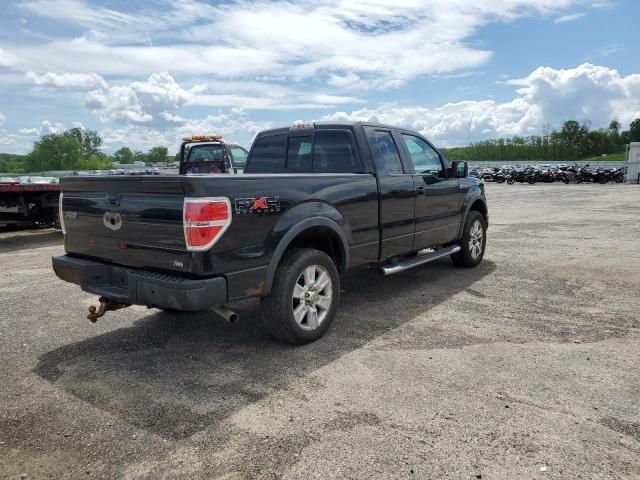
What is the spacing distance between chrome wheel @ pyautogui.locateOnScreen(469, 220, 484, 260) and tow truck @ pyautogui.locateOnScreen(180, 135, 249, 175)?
739cm

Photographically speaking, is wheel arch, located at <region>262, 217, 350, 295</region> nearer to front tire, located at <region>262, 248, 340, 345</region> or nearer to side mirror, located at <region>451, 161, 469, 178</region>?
front tire, located at <region>262, 248, 340, 345</region>

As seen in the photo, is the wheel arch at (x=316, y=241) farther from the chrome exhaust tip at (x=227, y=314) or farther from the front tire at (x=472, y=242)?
the front tire at (x=472, y=242)

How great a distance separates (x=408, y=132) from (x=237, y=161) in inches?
335

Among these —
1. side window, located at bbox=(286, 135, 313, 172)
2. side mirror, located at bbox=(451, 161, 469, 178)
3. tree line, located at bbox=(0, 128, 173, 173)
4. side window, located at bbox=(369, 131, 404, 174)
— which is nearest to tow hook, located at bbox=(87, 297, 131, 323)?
side window, located at bbox=(286, 135, 313, 172)

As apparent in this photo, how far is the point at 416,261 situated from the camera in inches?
227

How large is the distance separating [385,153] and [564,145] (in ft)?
410

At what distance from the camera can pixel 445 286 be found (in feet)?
20.9

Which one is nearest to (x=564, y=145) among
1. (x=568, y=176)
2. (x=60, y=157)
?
(x=568, y=176)

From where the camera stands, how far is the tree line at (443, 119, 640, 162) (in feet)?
A: 384

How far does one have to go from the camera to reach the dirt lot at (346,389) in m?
2.77

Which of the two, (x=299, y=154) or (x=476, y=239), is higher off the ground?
(x=299, y=154)

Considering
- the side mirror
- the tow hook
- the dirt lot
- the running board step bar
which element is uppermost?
the side mirror

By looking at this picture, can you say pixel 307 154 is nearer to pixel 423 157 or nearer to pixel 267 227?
pixel 423 157

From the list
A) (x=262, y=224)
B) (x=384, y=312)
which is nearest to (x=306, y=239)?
(x=262, y=224)
